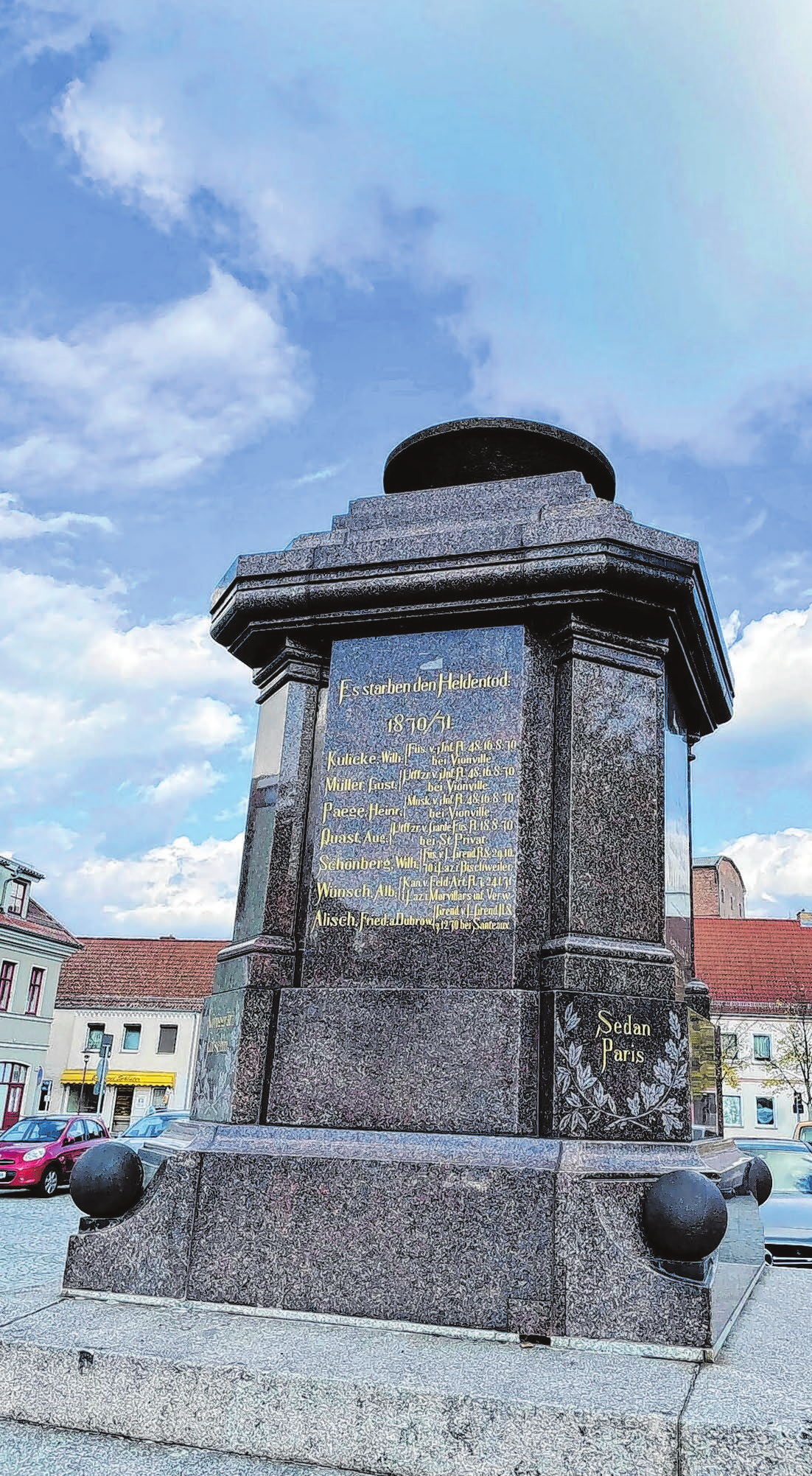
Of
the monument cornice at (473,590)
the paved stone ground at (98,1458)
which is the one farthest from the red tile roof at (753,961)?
the paved stone ground at (98,1458)

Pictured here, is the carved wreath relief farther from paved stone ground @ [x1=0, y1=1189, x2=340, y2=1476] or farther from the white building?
the white building

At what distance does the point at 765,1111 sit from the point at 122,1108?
27.8m

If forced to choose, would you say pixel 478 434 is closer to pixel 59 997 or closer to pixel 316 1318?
pixel 316 1318

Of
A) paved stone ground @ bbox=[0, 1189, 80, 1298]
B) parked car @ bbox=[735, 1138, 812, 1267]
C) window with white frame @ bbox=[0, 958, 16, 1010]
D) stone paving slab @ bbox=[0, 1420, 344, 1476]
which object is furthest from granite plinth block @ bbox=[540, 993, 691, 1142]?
window with white frame @ bbox=[0, 958, 16, 1010]

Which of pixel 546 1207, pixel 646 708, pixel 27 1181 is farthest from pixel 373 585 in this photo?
pixel 27 1181

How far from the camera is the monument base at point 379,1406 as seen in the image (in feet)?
11.5

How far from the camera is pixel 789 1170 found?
13.6 m

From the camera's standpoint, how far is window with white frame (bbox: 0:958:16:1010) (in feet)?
142

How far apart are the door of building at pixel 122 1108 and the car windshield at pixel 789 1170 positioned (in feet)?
143

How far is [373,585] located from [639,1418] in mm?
3964

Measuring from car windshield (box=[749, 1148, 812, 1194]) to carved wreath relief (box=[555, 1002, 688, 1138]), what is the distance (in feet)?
28.0

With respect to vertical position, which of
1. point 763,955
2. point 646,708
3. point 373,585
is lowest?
point 646,708

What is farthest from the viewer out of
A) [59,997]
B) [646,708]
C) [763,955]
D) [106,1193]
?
[59,997]

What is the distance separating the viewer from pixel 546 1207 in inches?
185
